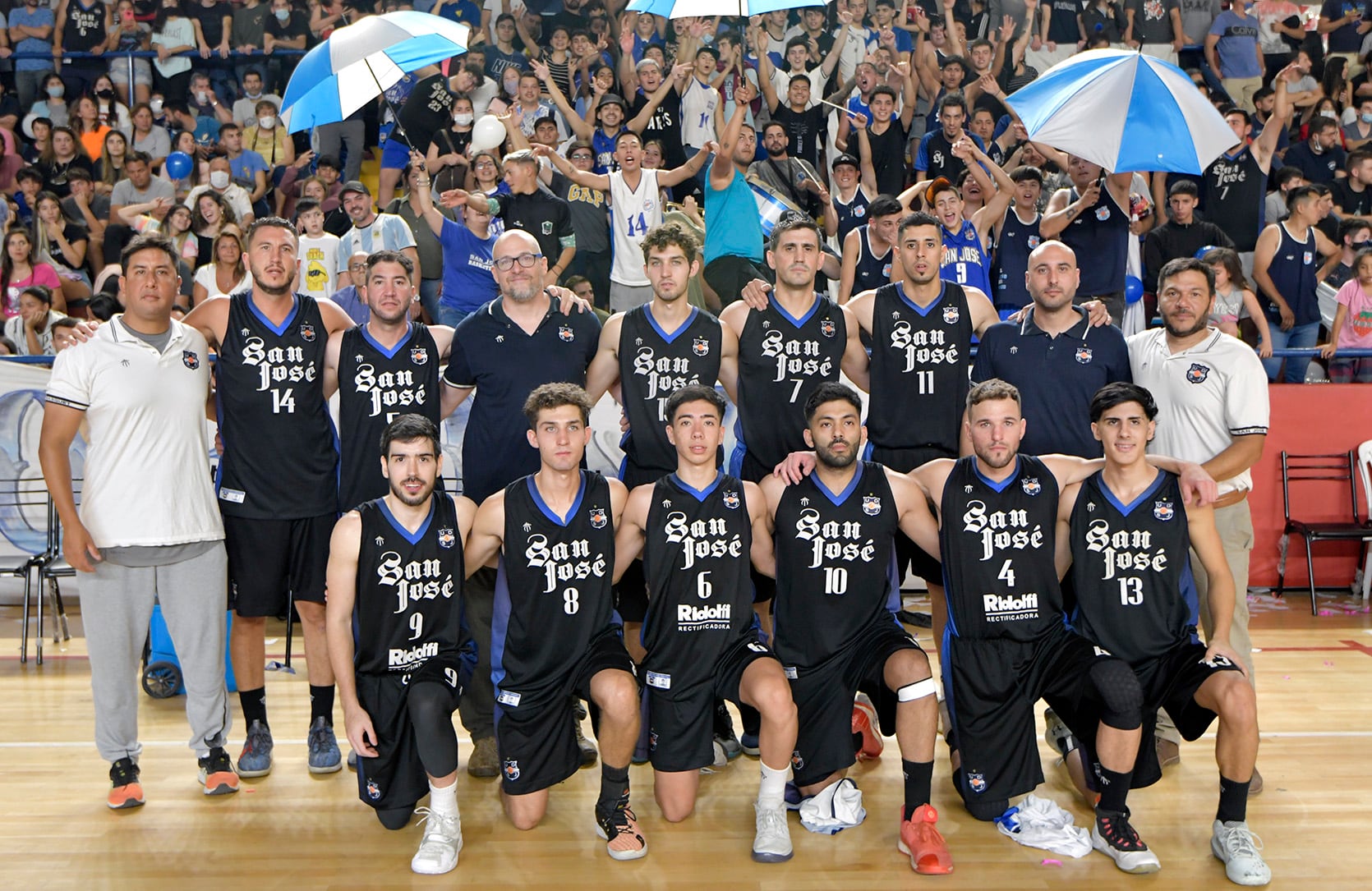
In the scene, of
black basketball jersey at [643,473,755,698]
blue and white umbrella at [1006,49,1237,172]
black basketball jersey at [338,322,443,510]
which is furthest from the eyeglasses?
blue and white umbrella at [1006,49,1237,172]

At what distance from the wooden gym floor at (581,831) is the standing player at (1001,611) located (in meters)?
0.33

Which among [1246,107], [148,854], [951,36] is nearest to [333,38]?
[148,854]

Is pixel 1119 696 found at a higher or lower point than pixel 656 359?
lower

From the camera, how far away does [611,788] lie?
4.84 m

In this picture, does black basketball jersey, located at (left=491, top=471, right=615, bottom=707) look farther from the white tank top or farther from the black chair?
the black chair

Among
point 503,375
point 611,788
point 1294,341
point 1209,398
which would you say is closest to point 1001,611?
point 1209,398

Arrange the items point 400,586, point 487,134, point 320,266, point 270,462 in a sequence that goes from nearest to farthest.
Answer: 1. point 400,586
2. point 270,462
3. point 320,266
4. point 487,134

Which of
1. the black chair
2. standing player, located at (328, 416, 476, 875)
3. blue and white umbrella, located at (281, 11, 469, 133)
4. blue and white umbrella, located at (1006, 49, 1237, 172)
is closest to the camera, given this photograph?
standing player, located at (328, 416, 476, 875)

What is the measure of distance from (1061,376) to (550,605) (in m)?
2.66

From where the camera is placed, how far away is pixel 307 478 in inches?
215

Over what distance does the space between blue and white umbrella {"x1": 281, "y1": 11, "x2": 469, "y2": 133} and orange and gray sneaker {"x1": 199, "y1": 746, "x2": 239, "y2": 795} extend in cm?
338

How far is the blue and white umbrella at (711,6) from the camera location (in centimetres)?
732

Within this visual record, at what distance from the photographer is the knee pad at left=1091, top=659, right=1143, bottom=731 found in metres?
4.60

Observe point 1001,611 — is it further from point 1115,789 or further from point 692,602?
point 692,602
